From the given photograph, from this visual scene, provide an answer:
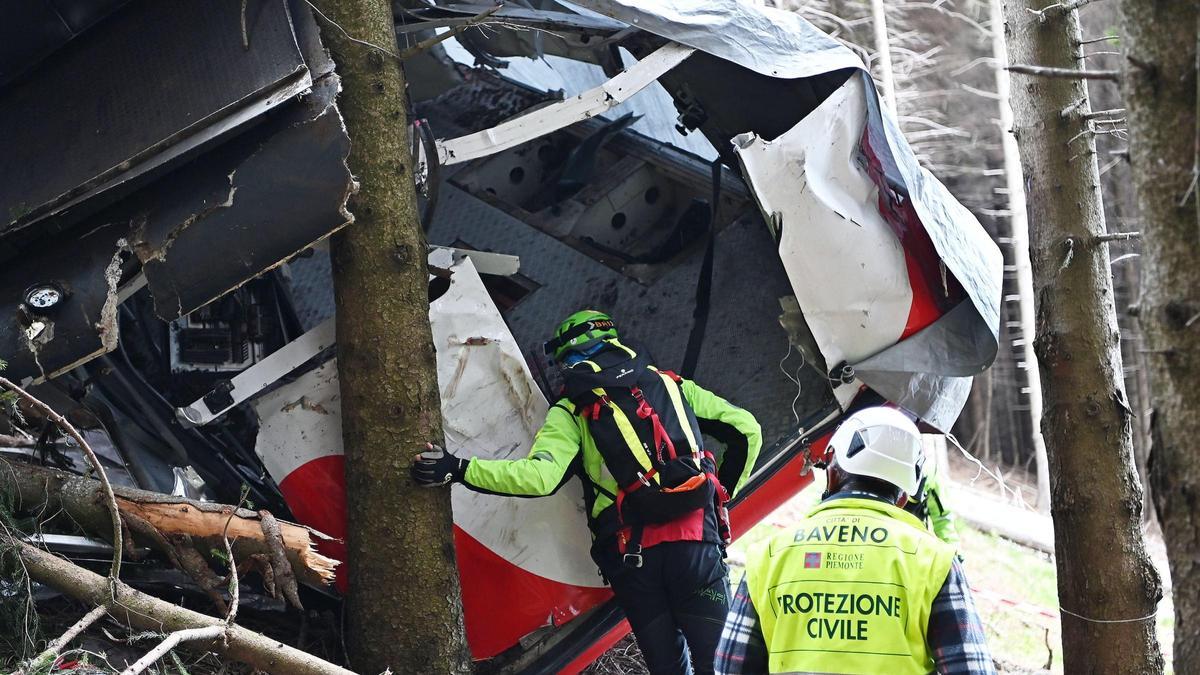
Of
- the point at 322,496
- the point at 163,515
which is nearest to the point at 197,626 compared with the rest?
the point at 163,515

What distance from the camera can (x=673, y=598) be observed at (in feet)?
13.5

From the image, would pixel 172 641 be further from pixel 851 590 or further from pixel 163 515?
pixel 851 590

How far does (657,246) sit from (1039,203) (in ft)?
6.13

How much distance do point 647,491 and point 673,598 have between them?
1.37 feet

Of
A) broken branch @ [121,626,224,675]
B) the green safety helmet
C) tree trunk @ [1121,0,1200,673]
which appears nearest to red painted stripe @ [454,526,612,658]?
the green safety helmet

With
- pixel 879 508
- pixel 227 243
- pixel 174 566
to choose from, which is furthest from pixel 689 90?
pixel 174 566

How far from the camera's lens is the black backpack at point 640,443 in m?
3.99

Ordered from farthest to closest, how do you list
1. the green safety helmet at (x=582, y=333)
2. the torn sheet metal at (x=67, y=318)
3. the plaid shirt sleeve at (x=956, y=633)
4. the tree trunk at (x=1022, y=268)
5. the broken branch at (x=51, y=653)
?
the tree trunk at (x=1022, y=268)
the green safety helmet at (x=582, y=333)
the torn sheet metal at (x=67, y=318)
the broken branch at (x=51, y=653)
the plaid shirt sleeve at (x=956, y=633)

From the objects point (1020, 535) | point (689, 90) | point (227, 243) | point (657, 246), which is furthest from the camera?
point (1020, 535)

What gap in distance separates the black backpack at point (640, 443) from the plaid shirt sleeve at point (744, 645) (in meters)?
1.15

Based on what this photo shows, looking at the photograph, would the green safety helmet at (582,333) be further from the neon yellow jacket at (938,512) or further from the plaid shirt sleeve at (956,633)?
the plaid shirt sleeve at (956,633)

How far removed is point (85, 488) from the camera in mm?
3621

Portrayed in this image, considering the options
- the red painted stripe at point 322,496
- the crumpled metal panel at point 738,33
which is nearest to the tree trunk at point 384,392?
the red painted stripe at point 322,496

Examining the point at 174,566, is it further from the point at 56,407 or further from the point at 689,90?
the point at 689,90
